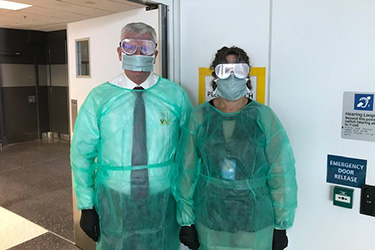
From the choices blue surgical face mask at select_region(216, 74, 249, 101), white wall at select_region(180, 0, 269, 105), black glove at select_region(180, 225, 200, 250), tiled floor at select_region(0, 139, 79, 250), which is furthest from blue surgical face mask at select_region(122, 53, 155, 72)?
tiled floor at select_region(0, 139, 79, 250)

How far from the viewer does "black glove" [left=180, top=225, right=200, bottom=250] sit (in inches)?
62.3

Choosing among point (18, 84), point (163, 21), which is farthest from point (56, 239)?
point (18, 84)

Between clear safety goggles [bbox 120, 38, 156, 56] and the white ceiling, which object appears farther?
the white ceiling

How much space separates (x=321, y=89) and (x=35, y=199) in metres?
3.32

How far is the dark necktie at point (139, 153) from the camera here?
1.65 m

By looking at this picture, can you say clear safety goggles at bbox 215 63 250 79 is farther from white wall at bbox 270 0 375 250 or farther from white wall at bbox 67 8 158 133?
white wall at bbox 67 8 158 133

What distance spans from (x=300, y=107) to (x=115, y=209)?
3.56 feet

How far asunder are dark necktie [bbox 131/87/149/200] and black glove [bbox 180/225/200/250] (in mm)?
260

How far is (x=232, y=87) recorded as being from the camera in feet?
4.92

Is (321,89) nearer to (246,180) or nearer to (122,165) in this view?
(246,180)

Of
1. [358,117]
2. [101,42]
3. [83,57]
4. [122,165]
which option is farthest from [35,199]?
[358,117]

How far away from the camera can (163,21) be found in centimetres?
210

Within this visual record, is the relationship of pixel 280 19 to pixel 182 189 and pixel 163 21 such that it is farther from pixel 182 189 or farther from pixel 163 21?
pixel 182 189

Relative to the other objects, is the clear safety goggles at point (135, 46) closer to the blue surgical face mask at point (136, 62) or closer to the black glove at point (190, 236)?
the blue surgical face mask at point (136, 62)
